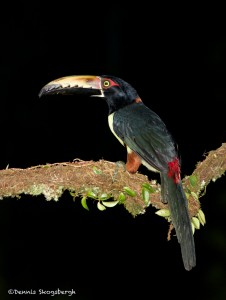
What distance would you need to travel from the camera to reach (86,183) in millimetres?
4512

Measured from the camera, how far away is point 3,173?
14.9ft

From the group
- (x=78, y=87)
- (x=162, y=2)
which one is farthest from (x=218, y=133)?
(x=78, y=87)

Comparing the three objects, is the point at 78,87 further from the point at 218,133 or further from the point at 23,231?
the point at 218,133

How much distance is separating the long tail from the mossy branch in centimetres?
11

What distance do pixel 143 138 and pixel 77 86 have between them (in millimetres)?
1125

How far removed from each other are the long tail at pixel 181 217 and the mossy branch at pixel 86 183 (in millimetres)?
107

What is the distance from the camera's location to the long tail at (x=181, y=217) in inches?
174

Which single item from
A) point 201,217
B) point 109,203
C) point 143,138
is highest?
point 143,138

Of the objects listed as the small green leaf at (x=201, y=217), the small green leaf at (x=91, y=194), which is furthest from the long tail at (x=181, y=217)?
the small green leaf at (x=91, y=194)

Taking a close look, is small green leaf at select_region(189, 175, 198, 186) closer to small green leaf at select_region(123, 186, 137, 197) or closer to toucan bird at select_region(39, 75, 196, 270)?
toucan bird at select_region(39, 75, 196, 270)

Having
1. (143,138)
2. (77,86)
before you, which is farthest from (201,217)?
(77,86)

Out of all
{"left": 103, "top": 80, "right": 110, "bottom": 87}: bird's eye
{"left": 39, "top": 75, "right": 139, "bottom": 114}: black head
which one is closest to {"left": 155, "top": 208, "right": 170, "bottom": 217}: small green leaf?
{"left": 39, "top": 75, "right": 139, "bottom": 114}: black head

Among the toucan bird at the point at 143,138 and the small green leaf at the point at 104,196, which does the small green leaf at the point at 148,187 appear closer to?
the toucan bird at the point at 143,138

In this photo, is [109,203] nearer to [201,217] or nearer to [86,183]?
[86,183]
